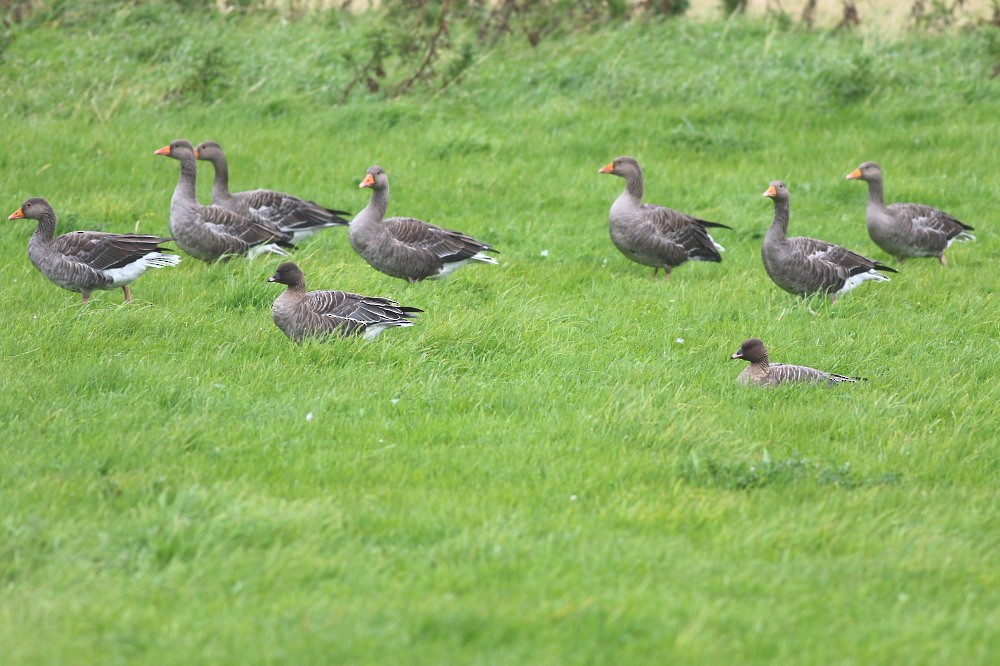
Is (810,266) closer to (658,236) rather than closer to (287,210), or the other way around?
(658,236)

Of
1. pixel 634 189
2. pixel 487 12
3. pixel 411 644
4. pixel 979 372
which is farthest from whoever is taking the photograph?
pixel 487 12

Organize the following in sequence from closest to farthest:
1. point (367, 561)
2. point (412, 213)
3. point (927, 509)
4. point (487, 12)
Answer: point (367, 561)
point (927, 509)
point (412, 213)
point (487, 12)

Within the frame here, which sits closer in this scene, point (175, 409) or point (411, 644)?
point (411, 644)

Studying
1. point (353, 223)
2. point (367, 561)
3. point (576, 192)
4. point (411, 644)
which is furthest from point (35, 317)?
point (576, 192)

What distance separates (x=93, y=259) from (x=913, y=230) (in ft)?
27.6

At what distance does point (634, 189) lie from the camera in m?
12.6

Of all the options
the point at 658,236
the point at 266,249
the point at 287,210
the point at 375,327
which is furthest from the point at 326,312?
the point at 658,236

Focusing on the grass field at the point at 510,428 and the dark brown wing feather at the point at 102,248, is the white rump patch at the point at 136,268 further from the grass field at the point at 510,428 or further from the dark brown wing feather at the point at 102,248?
the grass field at the point at 510,428

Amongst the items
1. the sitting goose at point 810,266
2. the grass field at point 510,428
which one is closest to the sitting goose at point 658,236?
the grass field at point 510,428

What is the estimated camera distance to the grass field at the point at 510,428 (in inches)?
210

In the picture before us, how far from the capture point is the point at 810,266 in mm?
10898

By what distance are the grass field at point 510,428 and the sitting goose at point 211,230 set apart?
589 millimetres

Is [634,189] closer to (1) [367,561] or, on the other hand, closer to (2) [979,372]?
(2) [979,372]

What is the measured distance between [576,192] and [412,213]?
2228 millimetres
